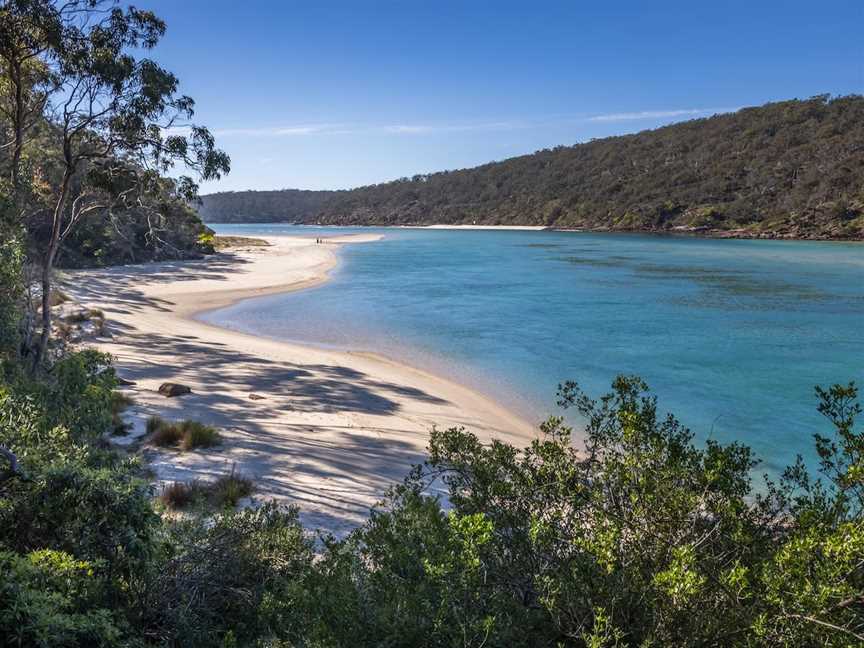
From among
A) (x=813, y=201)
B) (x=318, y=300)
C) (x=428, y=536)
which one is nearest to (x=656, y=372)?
(x=428, y=536)

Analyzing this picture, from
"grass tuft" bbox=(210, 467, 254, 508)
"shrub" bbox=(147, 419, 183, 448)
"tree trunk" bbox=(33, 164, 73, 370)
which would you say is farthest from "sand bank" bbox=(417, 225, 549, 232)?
"grass tuft" bbox=(210, 467, 254, 508)

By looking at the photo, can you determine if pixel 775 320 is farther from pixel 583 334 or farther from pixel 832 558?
pixel 832 558

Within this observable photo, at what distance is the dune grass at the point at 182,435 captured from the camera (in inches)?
344

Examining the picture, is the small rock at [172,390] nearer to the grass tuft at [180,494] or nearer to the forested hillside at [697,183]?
the grass tuft at [180,494]

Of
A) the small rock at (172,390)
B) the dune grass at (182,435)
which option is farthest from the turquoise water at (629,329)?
the small rock at (172,390)

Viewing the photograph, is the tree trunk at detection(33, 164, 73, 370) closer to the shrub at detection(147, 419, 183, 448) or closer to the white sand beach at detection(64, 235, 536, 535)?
the white sand beach at detection(64, 235, 536, 535)

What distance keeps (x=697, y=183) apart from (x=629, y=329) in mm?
99595

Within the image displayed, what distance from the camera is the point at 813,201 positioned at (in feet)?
274

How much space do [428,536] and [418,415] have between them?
851 centimetres

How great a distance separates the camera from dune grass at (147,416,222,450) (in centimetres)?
873

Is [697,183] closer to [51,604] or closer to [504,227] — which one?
[504,227]

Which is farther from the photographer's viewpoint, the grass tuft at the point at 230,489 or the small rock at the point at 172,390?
the small rock at the point at 172,390

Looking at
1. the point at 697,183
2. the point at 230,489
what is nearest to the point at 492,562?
the point at 230,489

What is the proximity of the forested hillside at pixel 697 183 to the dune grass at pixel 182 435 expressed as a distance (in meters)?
86.3
